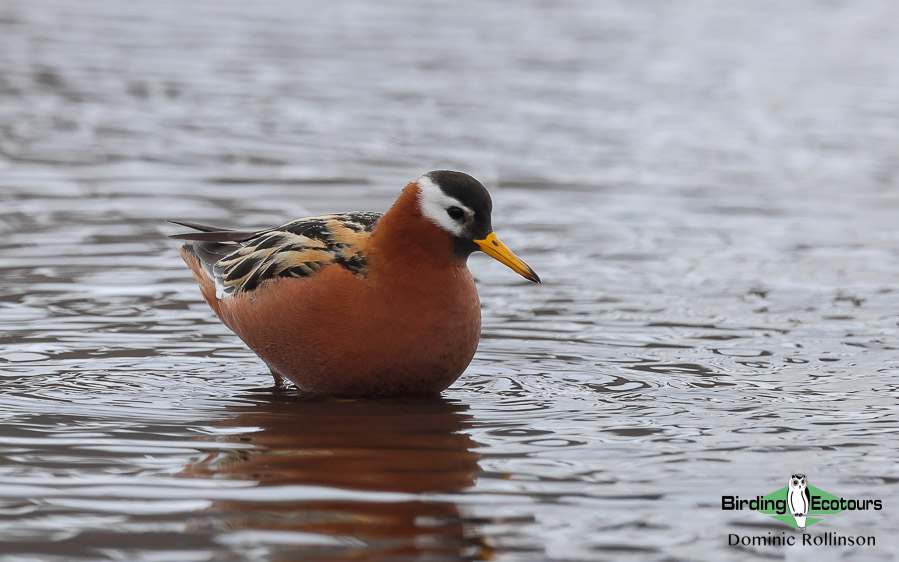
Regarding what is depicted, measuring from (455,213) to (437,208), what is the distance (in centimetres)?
11

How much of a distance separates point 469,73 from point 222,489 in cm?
1568

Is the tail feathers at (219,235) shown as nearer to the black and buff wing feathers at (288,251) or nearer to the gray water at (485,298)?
the black and buff wing feathers at (288,251)

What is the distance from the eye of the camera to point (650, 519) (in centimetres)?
622

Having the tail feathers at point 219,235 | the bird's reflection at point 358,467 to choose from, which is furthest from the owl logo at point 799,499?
the tail feathers at point 219,235

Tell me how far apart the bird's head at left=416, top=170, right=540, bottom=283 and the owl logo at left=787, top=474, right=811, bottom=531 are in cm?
202

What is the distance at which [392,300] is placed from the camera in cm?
792

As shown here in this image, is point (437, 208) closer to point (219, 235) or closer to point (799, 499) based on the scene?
point (219, 235)

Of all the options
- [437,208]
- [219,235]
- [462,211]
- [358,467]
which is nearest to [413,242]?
[437,208]

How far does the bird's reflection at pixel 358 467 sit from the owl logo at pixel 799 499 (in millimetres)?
1549

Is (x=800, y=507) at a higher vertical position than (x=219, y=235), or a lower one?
lower

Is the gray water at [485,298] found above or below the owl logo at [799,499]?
above

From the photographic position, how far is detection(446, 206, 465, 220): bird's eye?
7.95 m

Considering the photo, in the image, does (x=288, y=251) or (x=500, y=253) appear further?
(x=288, y=251)

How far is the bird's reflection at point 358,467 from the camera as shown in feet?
19.7
